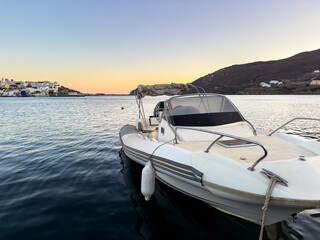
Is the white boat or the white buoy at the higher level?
the white boat

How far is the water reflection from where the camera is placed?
11.5 feet

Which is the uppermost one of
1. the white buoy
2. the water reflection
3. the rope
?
the rope

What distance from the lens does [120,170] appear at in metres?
6.72

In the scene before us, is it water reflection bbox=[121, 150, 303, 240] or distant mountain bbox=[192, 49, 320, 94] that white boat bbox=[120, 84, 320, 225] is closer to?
water reflection bbox=[121, 150, 303, 240]

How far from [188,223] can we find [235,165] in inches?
70.3

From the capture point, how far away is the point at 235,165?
308 centimetres

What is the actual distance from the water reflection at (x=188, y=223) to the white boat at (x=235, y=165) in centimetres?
37

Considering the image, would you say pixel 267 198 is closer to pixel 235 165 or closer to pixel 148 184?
pixel 235 165

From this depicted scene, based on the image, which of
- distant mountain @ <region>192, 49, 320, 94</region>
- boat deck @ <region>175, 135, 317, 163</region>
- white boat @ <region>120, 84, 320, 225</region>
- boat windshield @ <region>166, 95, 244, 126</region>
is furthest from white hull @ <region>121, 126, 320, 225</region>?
distant mountain @ <region>192, 49, 320, 94</region>

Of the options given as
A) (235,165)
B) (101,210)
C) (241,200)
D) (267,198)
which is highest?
(235,165)

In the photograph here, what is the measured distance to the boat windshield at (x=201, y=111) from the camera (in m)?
5.82

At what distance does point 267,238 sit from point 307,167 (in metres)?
1.61

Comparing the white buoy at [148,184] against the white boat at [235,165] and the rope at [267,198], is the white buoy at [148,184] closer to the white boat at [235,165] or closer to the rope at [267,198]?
the white boat at [235,165]

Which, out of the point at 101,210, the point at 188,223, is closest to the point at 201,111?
the point at 188,223
